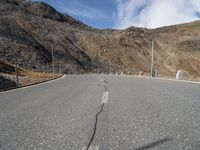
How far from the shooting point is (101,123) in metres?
6.13

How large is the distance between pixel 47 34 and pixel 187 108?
272ft

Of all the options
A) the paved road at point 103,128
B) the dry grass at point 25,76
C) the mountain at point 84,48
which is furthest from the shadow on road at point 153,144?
the mountain at point 84,48

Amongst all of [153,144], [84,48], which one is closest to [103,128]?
[153,144]

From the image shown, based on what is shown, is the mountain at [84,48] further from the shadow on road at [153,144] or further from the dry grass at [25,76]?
the shadow on road at [153,144]

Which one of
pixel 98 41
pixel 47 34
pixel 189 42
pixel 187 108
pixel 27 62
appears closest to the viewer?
pixel 187 108

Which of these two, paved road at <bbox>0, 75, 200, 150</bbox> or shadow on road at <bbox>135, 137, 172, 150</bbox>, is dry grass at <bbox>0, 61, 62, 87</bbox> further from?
shadow on road at <bbox>135, 137, 172, 150</bbox>

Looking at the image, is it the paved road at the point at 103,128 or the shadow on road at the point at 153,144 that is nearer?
the shadow on road at the point at 153,144

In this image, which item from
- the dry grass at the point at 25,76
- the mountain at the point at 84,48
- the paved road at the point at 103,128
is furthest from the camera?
the mountain at the point at 84,48

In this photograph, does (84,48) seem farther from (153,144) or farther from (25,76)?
(153,144)

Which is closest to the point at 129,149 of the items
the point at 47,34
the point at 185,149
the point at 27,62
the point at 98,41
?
the point at 185,149

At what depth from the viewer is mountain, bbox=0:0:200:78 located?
241 feet

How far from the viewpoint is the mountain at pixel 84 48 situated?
73312mm

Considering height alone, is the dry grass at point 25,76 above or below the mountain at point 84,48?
below

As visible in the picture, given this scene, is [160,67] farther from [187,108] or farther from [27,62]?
[187,108]
